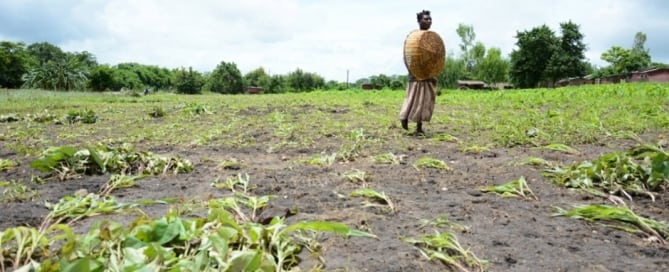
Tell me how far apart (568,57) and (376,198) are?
50.5 m

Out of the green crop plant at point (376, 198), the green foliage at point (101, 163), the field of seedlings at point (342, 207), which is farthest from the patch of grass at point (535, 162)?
the green foliage at point (101, 163)

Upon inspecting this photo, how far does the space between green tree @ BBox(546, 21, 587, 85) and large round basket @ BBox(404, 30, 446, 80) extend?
45323mm

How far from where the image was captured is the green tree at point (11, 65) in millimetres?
66500

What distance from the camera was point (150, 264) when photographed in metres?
1.70

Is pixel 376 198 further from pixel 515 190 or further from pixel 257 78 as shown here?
pixel 257 78

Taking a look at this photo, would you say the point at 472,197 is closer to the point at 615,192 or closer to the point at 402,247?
the point at 615,192

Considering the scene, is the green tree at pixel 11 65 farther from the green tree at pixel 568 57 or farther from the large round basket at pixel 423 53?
the large round basket at pixel 423 53

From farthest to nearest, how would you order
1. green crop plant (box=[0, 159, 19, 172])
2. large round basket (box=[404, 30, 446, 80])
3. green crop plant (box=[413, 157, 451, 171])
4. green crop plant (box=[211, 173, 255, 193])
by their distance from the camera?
large round basket (box=[404, 30, 446, 80]) < green crop plant (box=[0, 159, 19, 172]) < green crop plant (box=[413, 157, 451, 171]) < green crop plant (box=[211, 173, 255, 193])

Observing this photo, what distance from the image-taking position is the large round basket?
705 cm

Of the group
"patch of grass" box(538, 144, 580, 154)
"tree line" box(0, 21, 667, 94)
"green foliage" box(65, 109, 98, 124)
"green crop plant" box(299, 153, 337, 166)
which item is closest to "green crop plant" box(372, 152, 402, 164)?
"green crop plant" box(299, 153, 337, 166)

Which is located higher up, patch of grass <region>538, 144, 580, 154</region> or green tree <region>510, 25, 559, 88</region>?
green tree <region>510, 25, 559, 88</region>

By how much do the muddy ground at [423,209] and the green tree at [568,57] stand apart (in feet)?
154

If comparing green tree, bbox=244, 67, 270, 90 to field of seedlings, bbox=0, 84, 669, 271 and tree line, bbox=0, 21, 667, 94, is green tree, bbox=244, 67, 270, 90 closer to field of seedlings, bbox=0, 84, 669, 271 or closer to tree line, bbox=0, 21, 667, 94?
tree line, bbox=0, 21, 667, 94

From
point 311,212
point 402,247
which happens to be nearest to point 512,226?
point 402,247
